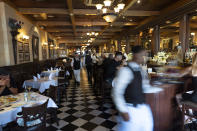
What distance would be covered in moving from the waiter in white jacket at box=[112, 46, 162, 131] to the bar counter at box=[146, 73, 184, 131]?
85 centimetres

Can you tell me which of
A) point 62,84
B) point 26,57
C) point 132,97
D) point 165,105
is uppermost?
point 26,57

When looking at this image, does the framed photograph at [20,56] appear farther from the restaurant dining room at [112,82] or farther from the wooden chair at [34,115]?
the wooden chair at [34,115]

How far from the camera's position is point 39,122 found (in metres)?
2.34

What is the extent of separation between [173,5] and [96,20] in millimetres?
4452

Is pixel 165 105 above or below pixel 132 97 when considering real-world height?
below

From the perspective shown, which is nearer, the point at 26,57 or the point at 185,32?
the point at 185,32

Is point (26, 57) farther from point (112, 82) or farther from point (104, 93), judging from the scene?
point (112, 82)

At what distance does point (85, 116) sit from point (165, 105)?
2132mm

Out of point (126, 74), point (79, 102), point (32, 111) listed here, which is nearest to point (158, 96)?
point (126, 74)

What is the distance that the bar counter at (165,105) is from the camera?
7.72 ft

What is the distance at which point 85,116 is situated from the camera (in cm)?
364

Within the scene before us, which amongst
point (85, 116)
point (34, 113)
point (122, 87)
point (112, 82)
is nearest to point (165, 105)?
point (122, 87)

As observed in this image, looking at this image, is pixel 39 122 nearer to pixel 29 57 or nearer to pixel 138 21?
pixel 29 57

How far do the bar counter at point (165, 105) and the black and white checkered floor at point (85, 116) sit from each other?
106 centimetres
